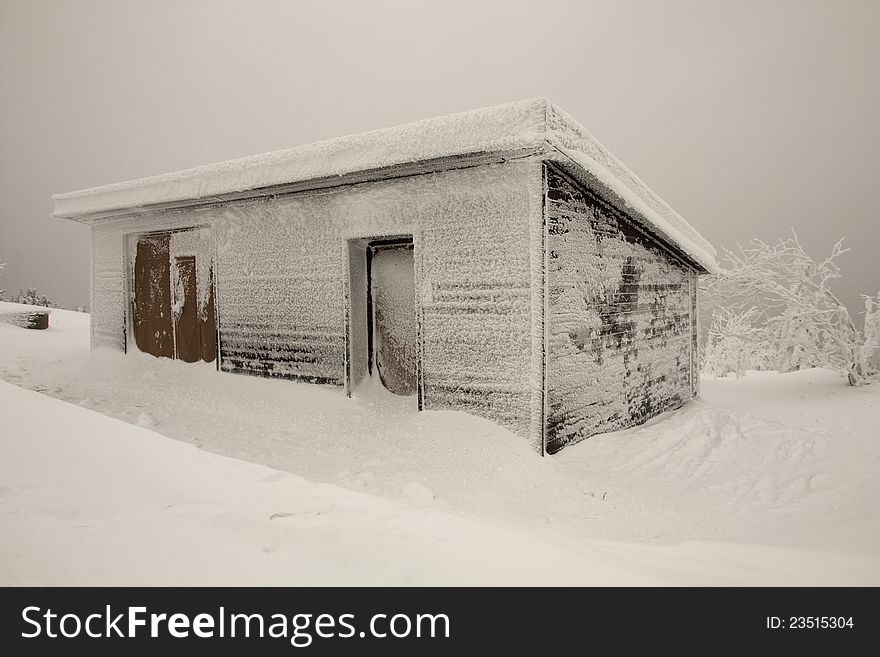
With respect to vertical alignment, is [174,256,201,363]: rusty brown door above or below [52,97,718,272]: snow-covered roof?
below

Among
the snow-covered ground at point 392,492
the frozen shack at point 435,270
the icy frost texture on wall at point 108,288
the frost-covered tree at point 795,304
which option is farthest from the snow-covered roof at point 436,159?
the frost-covered tree at point 795,304

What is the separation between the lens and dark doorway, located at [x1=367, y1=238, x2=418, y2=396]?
679cm

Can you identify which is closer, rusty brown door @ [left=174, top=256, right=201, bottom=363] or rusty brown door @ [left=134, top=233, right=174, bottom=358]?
rusty brown door @ [left=174, top=256, right=201, bottom=363]

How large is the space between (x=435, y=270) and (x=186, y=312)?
524cm

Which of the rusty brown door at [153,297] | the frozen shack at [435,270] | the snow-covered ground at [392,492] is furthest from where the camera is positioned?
the rusty brown door at [153,297]

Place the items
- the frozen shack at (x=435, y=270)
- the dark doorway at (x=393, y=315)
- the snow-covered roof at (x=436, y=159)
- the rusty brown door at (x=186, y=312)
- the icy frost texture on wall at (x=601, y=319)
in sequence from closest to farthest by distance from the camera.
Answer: the snow-covered roof at (x=436, y=159), the frozen shack at (x=435, y=270), the icy frost texture on wall at (x=601, y=319), the dark doorway at (x=393, y=315), the rusty brown door at (x=186, y=312)

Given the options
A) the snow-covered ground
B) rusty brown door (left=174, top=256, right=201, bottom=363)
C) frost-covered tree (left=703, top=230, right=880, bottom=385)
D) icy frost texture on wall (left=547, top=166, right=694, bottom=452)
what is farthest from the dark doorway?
frost-covered tree (left=703, top=230, right=880, bottom=385)

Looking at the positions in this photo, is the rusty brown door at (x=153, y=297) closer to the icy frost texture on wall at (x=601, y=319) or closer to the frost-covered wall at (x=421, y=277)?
the frost-covered wall at (x=421, y=277)

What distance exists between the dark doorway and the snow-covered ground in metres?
0.37

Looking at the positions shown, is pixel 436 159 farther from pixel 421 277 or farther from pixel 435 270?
pixel 421 277

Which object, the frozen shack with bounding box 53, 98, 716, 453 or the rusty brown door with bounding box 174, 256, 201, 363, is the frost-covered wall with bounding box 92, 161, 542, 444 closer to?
the frozen shack with bounding box 53, 98, 716, 453

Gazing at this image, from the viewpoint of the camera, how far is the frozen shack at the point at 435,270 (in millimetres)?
5285

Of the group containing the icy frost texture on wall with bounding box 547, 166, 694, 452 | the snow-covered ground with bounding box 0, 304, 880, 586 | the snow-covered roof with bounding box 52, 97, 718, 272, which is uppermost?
the snow-covered roof with bounding box 52, 97, 718, 272

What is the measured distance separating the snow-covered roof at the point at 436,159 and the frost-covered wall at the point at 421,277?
1.44 ft
